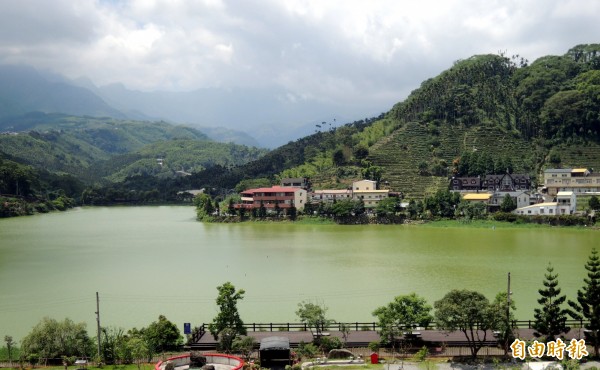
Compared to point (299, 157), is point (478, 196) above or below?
below

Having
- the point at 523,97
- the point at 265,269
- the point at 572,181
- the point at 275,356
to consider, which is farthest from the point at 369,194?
the point at 275,356

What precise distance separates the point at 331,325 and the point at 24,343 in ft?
31.7

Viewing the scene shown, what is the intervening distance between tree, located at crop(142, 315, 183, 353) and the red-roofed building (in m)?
43.8

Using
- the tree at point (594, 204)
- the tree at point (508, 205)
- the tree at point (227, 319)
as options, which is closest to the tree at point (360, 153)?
the tree at point (508, 205)

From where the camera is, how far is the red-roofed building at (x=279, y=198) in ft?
201

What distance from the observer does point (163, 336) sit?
1683cm

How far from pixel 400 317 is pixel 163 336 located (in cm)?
748

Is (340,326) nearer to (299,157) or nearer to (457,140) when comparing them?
(457,140)

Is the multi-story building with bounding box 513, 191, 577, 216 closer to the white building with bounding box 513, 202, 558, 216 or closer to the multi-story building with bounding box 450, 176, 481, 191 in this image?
the white building with bounding box 513, 202, 558, 216

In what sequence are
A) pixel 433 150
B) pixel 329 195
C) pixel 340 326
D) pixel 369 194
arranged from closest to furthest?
1. pixel 340 326
2. pixel 369 194
3. pixel 329 195
4. pixel 433 150

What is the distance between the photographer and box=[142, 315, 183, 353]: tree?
1666cm

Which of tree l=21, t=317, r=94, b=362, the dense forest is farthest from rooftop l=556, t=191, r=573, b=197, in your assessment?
tree l=21, t=317, r=94, b=362

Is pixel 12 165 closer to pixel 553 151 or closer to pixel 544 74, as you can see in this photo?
pixel 553 151

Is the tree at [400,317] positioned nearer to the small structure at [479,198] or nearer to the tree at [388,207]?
the tree at [388,207]
